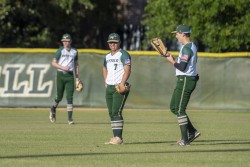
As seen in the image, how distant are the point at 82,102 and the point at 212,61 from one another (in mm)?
4068

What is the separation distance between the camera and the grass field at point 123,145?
514 inches

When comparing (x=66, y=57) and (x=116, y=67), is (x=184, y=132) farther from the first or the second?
(x=66, y=57)

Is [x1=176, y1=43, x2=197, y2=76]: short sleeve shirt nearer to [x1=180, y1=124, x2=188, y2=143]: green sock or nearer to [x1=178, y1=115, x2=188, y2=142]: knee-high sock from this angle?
[x1=178, y1=115, x2=188, y2=142]: knee-high sock

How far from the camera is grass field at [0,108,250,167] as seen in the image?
13.0 metres

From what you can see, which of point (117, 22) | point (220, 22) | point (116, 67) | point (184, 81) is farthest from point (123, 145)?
point (117, 22)

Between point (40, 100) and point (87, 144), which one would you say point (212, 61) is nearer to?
point (40, 100)

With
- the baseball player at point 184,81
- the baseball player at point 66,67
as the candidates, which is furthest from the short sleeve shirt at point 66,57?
the baseball player at point 184,81

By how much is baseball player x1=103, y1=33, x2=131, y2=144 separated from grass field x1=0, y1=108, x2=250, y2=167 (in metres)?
0.33

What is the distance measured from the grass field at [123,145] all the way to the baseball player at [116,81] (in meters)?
0.33

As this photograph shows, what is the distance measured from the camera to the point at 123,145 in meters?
15.7

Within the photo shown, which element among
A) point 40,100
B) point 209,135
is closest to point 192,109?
point 40,100

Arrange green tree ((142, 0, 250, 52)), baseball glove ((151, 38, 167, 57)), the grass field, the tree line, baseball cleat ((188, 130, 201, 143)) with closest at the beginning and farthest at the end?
the grass field → baseball glove ((151, 38, 167, 57)) → baseball cleat ((188, 130, 201, 143)) → green tree ((142, 0, 250, 52)) → the tree line

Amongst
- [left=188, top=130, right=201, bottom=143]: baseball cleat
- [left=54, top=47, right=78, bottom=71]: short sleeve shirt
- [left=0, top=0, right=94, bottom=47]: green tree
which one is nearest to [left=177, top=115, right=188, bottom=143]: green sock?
[left=188, top=130, right=201, bottom=143]: baseball cleat

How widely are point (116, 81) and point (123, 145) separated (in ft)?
3.56
